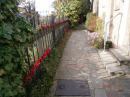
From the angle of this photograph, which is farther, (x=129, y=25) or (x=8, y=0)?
(x=129, y=25)

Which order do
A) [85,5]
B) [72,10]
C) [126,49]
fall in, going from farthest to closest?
[85,5]
[72,10]
[126,49]

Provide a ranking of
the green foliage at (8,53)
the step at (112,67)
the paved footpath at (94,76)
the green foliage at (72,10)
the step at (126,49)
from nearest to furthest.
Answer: the green foliage at (8,53)
the paved footpath at (94,76)
the step at (112,67)
the step at (126,49)
the green foliage at (72,10)

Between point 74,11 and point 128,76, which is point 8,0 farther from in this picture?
point 74,11

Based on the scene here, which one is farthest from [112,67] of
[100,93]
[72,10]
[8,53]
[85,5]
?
[85,5]

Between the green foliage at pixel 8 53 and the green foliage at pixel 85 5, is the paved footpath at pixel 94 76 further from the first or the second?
the green foliage at pixel 85 5

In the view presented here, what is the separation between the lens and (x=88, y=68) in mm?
3734

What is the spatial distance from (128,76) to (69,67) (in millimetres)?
1840

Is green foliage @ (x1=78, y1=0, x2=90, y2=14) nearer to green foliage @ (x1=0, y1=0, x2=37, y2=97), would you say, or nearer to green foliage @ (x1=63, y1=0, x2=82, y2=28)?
green foliage @ (x1=63, y1=0, x2=82, y2=28)

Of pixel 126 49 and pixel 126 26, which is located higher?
pixel 126 26

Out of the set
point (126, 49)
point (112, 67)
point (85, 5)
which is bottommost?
point (112, 67)

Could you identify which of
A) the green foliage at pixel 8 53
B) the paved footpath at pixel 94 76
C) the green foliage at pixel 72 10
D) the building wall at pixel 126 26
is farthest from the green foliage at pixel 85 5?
the green foliage at pixel 8 53

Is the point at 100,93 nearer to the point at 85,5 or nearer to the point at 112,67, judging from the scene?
the point at 112,67

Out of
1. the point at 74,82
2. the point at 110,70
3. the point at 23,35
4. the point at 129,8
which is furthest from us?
the point at 129,8

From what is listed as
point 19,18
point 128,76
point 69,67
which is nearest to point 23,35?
point 19,18
